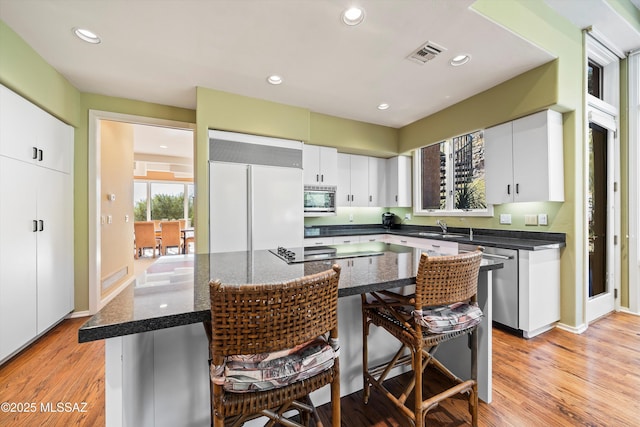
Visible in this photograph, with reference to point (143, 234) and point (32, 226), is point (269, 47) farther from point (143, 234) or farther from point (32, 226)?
point (143, 234)

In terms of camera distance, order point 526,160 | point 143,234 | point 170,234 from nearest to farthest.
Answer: point 526,160 → point 143,234 → point 170,234

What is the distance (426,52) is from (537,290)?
2.44 meters

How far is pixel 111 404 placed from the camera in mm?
838

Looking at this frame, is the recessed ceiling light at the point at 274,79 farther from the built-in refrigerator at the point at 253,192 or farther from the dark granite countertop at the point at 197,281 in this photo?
the dark granite countertop at the point at 197,281

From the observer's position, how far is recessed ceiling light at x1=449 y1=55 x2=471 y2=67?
236 cm

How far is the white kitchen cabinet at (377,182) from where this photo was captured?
4.59 meters

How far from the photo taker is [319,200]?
390cm

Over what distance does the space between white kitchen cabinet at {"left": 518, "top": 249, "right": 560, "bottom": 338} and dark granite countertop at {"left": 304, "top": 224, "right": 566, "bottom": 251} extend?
83 millimetres

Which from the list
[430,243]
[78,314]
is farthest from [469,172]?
[78,314]

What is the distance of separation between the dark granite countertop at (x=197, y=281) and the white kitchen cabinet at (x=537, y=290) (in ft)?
4.22

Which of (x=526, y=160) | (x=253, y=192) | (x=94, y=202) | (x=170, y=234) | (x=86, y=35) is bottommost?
(x=170, y=234)

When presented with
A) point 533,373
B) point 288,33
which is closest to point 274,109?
point 288,33

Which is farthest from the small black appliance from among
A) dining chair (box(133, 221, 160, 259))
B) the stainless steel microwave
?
dining chair (box(133, 221, 160, 259))

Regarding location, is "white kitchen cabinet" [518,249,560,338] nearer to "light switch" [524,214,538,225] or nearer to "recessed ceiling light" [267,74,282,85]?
"light switch" [524,214,538,225]
